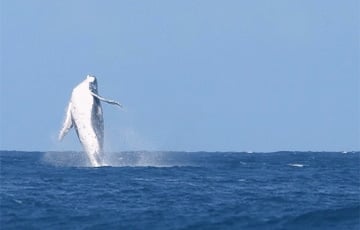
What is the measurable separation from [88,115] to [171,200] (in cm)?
1285

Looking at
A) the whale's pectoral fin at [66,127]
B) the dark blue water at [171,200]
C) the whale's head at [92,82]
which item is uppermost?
the whale's head at [92,82]

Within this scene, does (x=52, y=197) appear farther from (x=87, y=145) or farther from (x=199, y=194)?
(x=87, y=145)

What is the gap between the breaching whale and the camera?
143ft

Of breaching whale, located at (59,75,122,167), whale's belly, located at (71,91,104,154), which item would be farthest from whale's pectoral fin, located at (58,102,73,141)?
whale's belly, located at (71,91,104,154)

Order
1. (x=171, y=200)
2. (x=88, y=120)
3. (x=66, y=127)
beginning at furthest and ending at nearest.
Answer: (x=66, y=127)
(x=88, y=120)
(x=171, y=200)

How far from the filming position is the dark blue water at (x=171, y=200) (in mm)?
26875

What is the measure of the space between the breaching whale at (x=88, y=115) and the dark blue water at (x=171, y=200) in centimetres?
112

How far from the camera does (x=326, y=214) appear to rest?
28344 mm

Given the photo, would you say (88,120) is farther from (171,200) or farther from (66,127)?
(171,200)

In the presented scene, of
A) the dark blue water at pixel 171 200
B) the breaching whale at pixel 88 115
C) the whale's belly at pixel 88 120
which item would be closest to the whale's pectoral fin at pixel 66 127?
the breaching whale at pixel 88 115

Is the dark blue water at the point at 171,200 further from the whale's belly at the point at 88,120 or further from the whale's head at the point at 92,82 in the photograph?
the whale's head at the point at 92,82

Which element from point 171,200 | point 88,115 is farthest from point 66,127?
point 171,200

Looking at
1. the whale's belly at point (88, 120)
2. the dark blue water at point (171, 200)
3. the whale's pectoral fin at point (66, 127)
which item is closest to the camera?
the dark blue water at point (171, 200)

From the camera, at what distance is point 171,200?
103 feet
